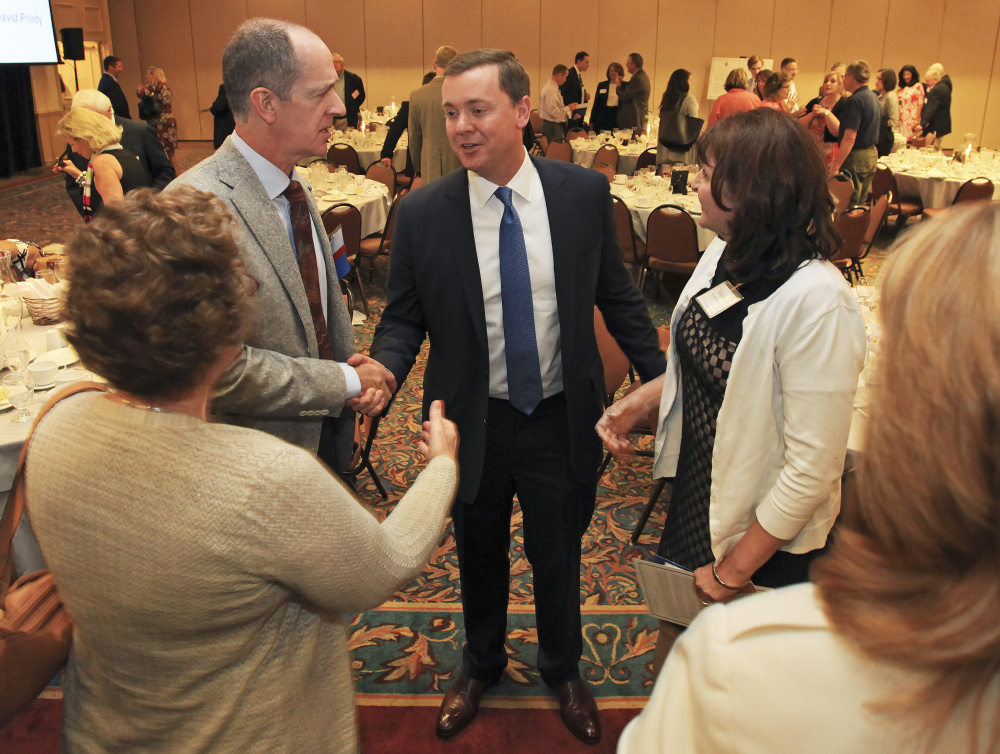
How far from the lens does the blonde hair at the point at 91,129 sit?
211 inches

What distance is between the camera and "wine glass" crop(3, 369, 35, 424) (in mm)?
2545

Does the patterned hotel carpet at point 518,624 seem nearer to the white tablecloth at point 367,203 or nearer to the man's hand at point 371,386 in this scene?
the man's hand at point 371,386

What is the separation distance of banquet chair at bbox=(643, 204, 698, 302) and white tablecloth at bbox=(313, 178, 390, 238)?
7.90 feet

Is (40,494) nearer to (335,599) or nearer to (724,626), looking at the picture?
(335,599)

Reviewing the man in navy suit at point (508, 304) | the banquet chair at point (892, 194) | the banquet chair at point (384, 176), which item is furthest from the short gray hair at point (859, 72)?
the man in navy suit at point (508, 304)

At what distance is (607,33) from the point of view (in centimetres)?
1653

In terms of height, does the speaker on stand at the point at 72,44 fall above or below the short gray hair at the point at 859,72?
above

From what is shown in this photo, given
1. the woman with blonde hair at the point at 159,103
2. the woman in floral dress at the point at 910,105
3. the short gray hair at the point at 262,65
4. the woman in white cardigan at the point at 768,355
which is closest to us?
the woman in white cardigan at the point at 768,355

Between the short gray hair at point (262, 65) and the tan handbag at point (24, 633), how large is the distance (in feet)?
3.80

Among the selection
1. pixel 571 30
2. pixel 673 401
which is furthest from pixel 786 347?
pixel 571 30

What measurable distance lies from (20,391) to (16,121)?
44.1ft

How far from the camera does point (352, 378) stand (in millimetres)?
2004

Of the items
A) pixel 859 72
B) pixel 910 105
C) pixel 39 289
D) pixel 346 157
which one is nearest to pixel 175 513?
pixel 39 289

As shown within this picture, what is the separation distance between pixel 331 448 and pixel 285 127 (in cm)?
95
